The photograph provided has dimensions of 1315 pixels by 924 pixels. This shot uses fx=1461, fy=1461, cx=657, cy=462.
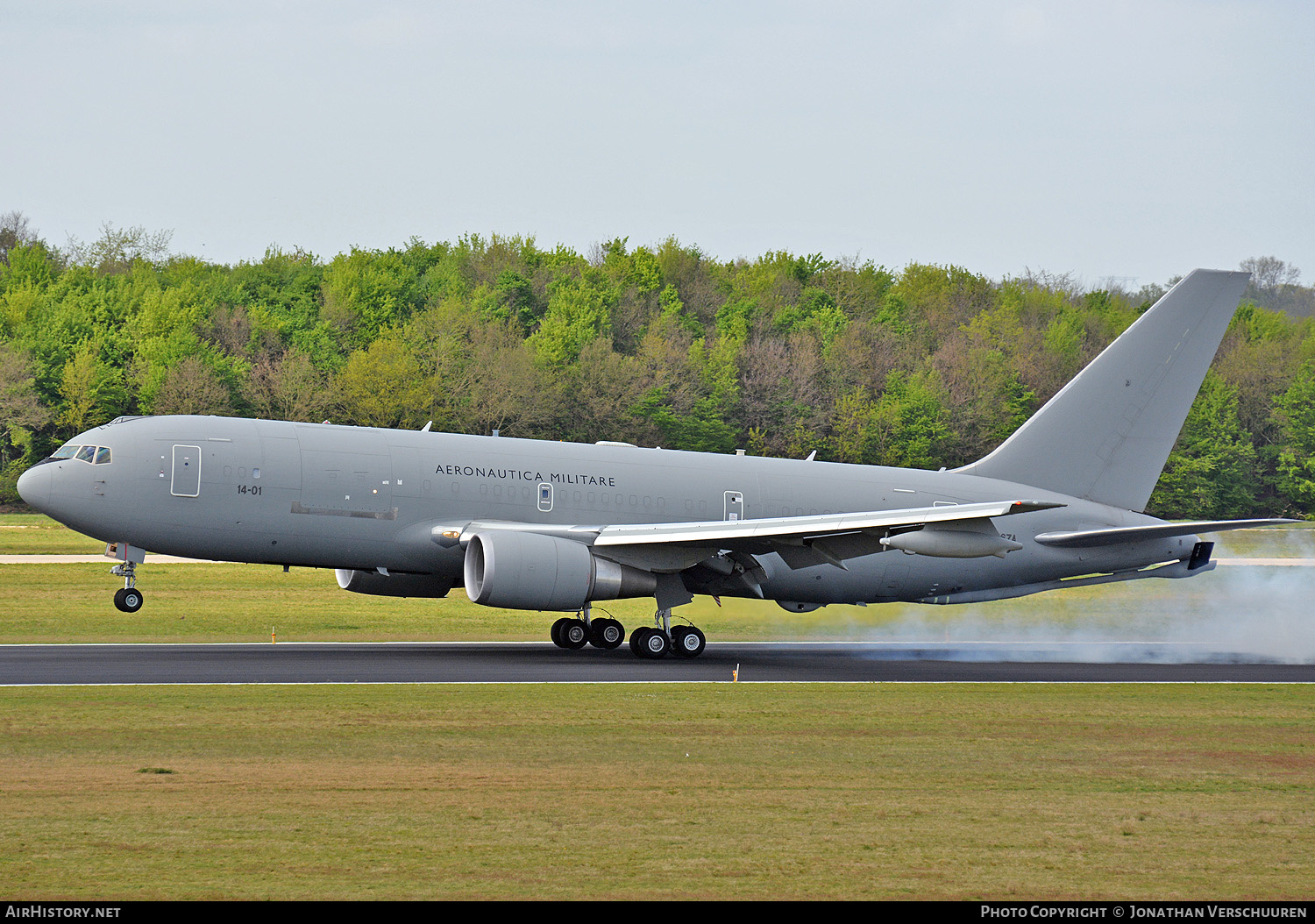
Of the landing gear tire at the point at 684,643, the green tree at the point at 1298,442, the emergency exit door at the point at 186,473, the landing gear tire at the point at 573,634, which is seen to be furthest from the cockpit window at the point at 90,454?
the green tree at the point at 1298,442

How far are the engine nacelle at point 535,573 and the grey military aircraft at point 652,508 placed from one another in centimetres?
4

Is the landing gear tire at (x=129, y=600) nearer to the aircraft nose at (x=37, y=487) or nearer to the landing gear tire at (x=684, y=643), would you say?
the aircraft nose at (x=37, y=487)

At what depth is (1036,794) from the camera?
601 inches

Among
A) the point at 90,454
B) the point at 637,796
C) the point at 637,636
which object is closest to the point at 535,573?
the point at 637,636

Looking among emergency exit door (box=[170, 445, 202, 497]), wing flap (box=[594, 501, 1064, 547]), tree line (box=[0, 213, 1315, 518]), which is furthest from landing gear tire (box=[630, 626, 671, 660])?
tree line (box=[0, 213, 1315, 518])

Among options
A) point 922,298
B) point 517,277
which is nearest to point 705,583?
point 517,277

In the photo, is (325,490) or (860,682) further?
(325,490)

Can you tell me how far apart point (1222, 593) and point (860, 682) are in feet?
56.9

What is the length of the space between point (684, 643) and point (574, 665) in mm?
3046

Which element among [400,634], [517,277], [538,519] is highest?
[517,277]

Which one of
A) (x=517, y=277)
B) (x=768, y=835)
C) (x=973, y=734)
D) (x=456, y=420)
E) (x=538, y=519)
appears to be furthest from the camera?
(x=517, y=277)

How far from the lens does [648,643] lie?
29266 millimetres

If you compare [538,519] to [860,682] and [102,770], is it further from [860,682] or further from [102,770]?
[102,770]

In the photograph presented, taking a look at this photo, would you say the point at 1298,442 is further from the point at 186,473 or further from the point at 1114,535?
the point at 186,473
